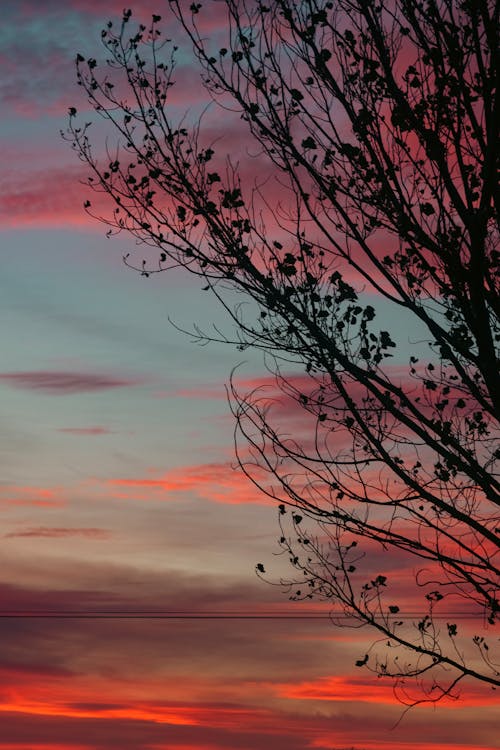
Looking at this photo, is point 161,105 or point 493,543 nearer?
point 493,543

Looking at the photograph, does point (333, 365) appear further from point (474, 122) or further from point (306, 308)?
point (474, 122)

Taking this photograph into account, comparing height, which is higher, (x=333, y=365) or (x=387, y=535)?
(x=333, y=365)

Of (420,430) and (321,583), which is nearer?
(420,430)

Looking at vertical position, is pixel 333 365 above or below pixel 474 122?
below

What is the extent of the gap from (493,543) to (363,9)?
16.2ft

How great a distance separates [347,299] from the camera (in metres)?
10.6

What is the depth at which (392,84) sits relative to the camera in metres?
10.2

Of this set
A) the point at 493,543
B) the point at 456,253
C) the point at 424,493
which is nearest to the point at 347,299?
the point at 456,253

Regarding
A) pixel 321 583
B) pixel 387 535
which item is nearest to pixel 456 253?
pixel 387 535

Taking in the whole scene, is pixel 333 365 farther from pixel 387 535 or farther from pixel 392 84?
pixel 392 84

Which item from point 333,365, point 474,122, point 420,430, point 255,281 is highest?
point 474,122

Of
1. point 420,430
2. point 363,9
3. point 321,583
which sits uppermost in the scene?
point 363,9

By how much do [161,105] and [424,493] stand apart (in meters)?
4.46

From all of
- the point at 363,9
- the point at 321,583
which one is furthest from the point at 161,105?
the point at 321,583
